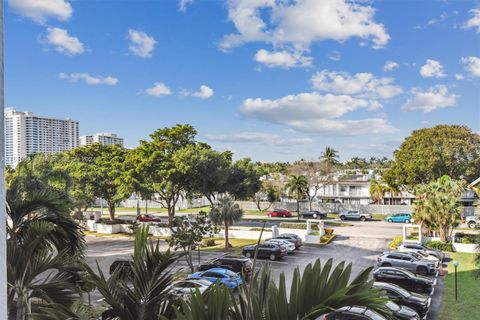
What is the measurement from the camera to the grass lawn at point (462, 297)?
555 inches

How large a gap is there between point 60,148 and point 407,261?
2074 inches

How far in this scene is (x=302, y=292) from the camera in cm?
250

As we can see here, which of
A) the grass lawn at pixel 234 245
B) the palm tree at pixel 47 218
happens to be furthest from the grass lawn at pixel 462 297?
A: the palm tree at pixel 47 218

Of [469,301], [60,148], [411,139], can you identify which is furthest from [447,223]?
[60,148]

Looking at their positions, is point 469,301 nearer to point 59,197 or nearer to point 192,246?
point 192,246

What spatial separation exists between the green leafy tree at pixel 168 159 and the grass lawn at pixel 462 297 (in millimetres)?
20142

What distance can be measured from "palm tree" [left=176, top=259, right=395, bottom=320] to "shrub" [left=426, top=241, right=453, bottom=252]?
87.6ft

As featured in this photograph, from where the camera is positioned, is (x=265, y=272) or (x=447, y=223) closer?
(x=265, y=272)

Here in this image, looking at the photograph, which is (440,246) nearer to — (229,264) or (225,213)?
(225,213)

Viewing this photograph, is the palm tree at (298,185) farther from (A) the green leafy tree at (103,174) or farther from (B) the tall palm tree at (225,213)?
(B) the tall palm tree at (225,213)

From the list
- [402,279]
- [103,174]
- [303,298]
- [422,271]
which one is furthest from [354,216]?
[303,298]

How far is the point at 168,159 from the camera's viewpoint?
109 ft

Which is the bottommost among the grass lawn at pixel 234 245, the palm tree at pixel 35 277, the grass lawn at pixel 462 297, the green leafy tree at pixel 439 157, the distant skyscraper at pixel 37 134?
the grass lawn at pixel 462 297

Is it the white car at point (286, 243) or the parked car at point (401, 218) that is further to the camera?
the parked car at point (401, 218)
